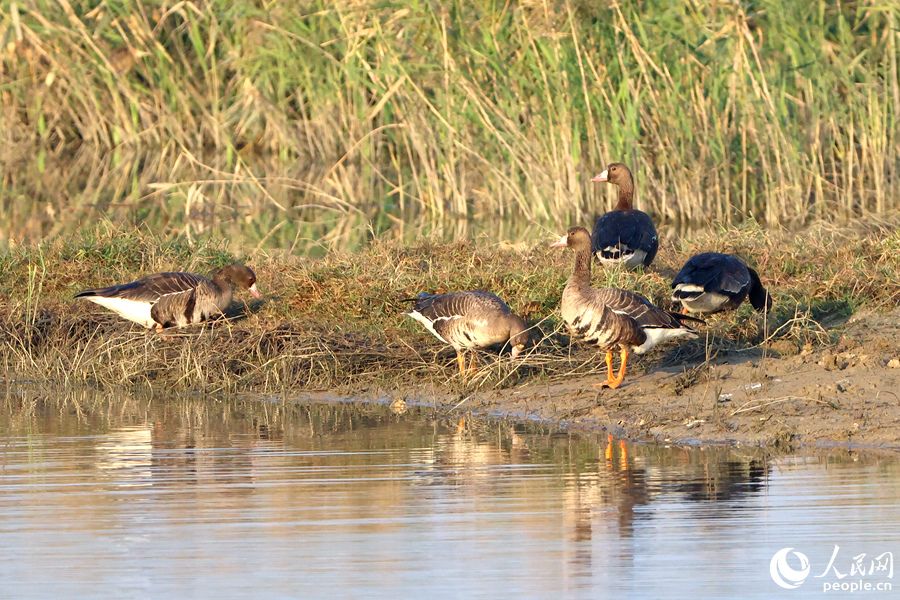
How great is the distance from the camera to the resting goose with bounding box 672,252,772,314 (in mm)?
9047

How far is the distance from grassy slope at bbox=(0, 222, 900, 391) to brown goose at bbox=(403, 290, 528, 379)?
195 millimetres

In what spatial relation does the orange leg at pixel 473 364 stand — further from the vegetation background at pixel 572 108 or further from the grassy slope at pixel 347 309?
the vegetation background at pixel 572 108

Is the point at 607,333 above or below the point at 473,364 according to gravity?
above

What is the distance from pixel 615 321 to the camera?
7.97 metres

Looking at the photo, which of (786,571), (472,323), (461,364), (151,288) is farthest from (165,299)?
(786,571)

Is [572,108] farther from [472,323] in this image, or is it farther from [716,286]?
[472,323]

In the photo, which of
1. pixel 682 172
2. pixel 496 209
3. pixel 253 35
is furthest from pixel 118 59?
pixel 682 172

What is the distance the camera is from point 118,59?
20.2 metres

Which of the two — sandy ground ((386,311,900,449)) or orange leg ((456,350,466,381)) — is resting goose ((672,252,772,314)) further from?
orange leg ((456,350,466,381))

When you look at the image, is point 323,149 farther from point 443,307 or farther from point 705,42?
point 443,307

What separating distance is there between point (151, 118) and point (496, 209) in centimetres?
768
